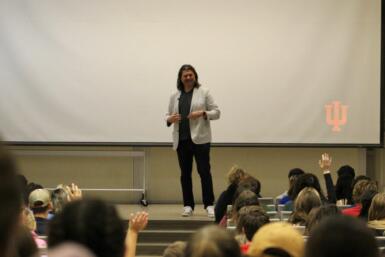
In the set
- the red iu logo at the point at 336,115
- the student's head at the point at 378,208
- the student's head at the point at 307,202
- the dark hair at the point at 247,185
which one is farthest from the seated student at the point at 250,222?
the red iu logo at the point at 336,115

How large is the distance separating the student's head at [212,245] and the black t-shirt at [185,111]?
475 cm

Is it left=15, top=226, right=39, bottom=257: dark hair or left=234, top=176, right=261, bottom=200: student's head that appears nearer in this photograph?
left=15, top=226, right=39, bottom=257: dark hair

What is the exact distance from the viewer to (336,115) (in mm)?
7930

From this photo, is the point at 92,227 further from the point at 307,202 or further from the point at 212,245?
the point at 307,202

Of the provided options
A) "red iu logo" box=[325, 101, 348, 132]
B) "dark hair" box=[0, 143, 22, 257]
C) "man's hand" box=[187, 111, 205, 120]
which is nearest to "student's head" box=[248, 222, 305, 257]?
"dark hair" box=[0, 143, 22, 257]

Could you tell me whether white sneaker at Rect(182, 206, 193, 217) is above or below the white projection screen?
below

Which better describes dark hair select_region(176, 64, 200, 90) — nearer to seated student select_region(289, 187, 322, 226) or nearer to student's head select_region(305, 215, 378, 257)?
seated student select_region(289, 187, 322, 226)

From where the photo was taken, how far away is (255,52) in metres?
7.90

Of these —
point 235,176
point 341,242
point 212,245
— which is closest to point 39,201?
point 235,176

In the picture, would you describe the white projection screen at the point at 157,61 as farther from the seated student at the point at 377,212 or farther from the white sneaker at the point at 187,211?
the seated student at the point at 377,212

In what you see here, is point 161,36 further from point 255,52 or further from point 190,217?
point 190,217

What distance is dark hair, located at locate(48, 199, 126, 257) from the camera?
4.26 feet

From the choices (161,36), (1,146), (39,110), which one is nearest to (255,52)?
(161,36)

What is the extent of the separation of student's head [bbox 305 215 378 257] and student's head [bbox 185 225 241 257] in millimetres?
311
